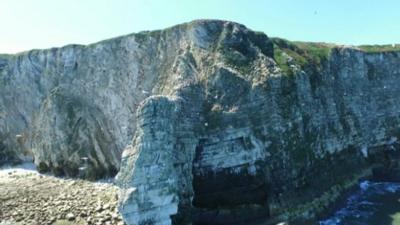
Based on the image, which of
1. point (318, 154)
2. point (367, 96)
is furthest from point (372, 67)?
point (318, 154)

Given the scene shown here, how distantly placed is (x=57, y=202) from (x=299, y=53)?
26.8 meters

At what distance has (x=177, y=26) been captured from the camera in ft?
134

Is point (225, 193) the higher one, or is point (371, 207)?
point (225, 193)

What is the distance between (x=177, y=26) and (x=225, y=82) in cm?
914

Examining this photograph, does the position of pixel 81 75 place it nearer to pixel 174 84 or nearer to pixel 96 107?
pixel 96 107

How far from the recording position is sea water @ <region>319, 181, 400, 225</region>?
3259cm

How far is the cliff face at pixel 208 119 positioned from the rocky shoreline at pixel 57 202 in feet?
11.5

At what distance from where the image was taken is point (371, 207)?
35938 millimetres

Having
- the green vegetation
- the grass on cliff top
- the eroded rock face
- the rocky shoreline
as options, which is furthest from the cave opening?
the green vegetation

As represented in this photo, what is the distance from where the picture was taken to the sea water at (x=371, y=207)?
3259 cm

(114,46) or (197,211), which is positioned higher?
(114,46)

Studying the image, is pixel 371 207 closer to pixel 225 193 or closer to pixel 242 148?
pixel 242 148

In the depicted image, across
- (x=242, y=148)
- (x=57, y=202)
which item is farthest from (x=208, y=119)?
(x=57, y=202)

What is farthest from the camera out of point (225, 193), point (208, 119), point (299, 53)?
point (299, 53)
